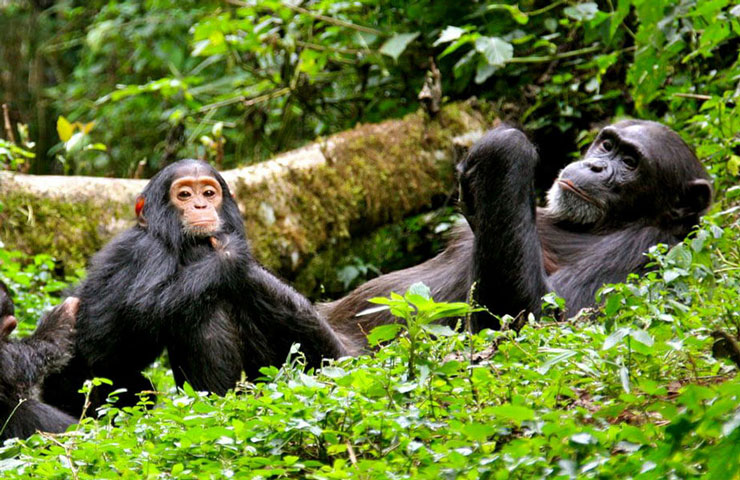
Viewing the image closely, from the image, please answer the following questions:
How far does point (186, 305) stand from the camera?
476 cm

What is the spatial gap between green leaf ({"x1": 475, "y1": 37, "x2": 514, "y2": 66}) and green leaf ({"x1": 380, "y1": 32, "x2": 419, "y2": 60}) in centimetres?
75

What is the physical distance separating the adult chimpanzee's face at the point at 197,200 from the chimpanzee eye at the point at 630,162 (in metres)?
2.29

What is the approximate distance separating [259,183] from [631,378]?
4780 mm

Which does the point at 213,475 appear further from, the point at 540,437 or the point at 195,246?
the point at 195,246

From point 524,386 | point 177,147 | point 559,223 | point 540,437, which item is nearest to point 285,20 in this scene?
point 177,147

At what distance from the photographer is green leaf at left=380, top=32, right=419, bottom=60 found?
8.38 m

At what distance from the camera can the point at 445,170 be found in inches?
330

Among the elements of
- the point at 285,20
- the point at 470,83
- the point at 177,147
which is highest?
the point at 285,20

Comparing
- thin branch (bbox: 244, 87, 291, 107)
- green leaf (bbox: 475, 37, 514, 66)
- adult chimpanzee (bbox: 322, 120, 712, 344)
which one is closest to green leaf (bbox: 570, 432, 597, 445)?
adult chimpanzee (bbox: 322, 120, 712, 344)

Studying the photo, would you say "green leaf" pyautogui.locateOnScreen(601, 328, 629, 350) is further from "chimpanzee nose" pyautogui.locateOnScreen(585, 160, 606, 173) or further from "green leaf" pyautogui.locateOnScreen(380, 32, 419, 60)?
"green leaf" pyautogui.locateOnScreen(380, 32, 419, 60)

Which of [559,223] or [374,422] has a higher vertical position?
[374,422]

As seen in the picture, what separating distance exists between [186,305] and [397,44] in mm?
4348

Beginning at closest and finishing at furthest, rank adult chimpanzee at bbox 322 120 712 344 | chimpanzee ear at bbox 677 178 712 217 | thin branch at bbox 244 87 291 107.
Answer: adult chimpanzee at bbox 322 120 712 344 → chimpanzee ear at bbox 677 178 712 217 → thin branch at bbox 244 87 291 107

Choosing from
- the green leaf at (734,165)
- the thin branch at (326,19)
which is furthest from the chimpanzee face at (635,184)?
the thin branch at (326,19)
